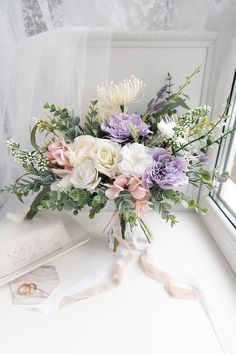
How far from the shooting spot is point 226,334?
0.51 metres

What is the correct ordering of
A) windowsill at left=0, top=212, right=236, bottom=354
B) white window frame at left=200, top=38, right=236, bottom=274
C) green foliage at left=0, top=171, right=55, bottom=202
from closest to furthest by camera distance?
windowsill at left=0, top=212, right=236, bottom=354, green foliage at left=0, top=171, right=55, bottom=202, white window frame at left=200, top=38, right=236, bottom=274

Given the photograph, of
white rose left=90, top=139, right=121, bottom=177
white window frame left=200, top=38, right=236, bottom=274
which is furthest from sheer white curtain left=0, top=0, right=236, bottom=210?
white rose left=90, top=139, right=121, bottom=177

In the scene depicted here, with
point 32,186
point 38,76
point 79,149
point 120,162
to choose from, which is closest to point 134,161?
point 120,162

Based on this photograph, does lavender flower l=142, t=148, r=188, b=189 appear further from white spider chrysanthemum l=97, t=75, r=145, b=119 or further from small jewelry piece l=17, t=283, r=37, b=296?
small jewelry piece l=17, t=283, r=37, b=296

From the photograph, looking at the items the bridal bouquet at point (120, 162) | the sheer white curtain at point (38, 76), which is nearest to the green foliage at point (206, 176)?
the bridal bouquet at point (120, 162)

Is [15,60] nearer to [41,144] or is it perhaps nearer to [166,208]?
[41,144]

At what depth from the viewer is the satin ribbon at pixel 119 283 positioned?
558 mm

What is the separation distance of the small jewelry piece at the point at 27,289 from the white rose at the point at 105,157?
0.34 m

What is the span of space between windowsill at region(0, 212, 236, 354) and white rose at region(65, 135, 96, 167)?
32 centimetres

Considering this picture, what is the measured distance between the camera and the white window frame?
70cm

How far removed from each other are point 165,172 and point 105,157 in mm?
137

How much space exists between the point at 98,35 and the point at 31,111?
0.97 feet

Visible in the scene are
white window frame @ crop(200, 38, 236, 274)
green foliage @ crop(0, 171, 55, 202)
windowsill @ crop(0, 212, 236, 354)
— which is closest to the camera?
windowsill @ crop(0, 212, 236, 354)

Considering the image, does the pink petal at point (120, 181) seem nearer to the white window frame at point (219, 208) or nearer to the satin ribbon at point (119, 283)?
the satin ribbon at point (119, 283)
